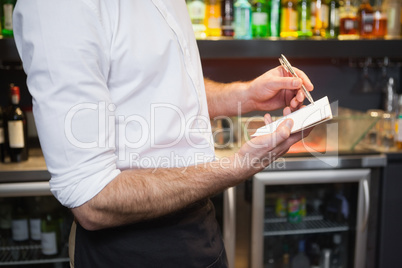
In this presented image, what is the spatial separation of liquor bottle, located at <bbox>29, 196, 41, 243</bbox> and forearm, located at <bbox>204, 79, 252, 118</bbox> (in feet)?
3.44

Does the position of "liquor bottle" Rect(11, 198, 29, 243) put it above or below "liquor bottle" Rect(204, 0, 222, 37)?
below

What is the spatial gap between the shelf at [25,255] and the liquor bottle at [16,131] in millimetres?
392

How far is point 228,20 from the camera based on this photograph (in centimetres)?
217

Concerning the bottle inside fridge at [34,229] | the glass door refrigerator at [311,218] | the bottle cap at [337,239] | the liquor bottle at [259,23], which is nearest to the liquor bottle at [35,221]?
the bottle inside fridge at [34,229]

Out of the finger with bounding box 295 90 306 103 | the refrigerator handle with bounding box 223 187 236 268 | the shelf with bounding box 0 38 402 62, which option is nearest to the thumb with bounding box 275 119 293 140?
the finger with bounding box 295 90 306 103

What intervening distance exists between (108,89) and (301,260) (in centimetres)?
168

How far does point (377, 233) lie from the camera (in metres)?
2.12

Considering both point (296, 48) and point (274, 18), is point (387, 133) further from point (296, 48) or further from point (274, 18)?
point (274, 18)

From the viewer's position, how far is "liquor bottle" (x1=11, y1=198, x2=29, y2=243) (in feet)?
6.44

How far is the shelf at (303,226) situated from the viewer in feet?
6.88

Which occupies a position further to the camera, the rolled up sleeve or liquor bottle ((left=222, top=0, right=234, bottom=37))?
liquor bottle ((left=222, top=0, right=234, bottom=37))

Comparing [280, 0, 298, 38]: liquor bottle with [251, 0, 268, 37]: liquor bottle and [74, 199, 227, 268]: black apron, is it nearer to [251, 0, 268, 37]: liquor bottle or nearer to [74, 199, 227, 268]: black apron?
[251, 0, 268, 37]: liquor bottle

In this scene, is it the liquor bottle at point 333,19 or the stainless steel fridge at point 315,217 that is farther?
the liquor bottle at point 333,19

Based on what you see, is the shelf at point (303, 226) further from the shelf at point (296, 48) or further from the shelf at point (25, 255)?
the shelf at point (25, 255)
